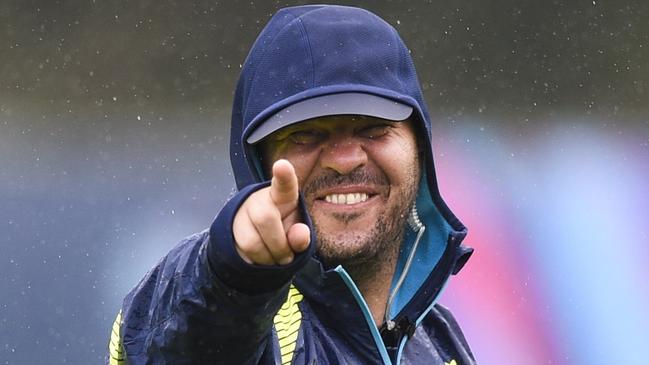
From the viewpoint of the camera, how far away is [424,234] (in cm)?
143

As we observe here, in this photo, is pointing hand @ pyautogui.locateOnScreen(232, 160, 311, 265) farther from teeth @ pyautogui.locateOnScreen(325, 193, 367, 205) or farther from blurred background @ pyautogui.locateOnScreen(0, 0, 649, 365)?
blurred background @ pyautogui.locateOnScreen(0, 0, 649, 365)

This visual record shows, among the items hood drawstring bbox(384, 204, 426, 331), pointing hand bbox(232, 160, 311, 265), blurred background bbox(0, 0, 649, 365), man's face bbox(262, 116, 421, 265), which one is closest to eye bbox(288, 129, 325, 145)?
man's face bbox(262, 116, 421, 265)

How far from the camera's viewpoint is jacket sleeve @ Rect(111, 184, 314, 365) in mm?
806

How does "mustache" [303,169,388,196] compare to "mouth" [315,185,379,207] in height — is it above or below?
above

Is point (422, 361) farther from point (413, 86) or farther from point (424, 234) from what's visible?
point (413, 86)

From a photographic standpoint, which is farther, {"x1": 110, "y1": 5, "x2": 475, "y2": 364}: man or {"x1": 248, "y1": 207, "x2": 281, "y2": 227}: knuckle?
{"x1": 110, "y1": 5, "x2": 475, "y2": 364}: man

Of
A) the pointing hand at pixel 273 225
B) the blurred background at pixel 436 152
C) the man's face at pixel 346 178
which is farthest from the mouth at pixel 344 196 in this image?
the blurred background at pixel 436 152

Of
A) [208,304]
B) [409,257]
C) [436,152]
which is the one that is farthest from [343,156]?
[436,152]

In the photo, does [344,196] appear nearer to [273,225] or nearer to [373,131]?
[373,131]

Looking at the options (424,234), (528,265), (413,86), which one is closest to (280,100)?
(413,86)

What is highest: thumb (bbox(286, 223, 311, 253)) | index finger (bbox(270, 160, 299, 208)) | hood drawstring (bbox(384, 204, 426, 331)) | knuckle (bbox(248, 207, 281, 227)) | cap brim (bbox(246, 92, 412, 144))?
cap brim (bbox(246, 92, 412, 144))

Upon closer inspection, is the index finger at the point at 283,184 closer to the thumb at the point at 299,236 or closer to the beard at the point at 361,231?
the thumb at the point at 299,236

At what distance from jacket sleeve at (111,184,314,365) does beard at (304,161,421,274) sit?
0.79 ft

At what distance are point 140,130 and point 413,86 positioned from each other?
1640 millimetres
